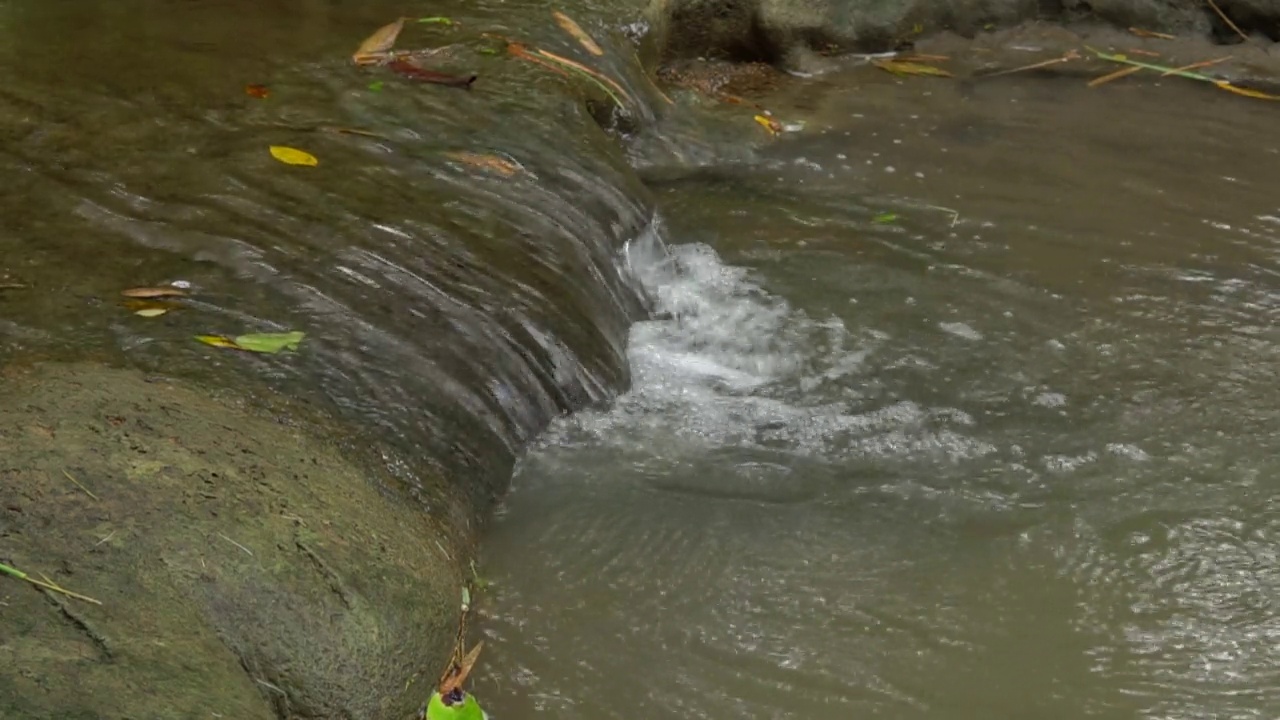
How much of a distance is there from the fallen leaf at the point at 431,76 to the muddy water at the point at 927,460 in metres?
0.89

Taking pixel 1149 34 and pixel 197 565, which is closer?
pixel 197 565

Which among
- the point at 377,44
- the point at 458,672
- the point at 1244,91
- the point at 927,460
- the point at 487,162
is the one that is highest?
the point at 1244,91

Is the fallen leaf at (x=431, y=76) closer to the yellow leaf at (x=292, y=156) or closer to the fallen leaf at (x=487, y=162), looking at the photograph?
the fallen leaf at (x=487, y=162)

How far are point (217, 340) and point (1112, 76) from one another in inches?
188

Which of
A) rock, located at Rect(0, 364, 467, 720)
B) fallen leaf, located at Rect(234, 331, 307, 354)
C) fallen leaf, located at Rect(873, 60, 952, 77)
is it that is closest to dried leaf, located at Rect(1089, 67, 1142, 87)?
fallen leaf, located at Rect(873, 60, 952, 77)

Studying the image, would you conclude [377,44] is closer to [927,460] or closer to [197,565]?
[927,460]

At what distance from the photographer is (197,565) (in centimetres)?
208

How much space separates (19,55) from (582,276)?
201 cm

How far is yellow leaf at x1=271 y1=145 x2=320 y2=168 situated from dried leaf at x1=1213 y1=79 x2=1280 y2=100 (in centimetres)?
440

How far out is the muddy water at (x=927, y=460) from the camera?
2.63 metres

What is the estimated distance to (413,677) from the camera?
91.4 inches

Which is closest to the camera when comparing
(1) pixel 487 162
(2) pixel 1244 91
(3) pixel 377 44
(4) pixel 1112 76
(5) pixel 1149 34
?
(1) pixel 487 162

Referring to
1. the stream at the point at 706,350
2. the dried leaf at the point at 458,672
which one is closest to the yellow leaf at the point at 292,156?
the stream at the point at 706,350

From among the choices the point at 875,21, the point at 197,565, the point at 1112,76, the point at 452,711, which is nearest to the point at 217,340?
the point at 197,565
